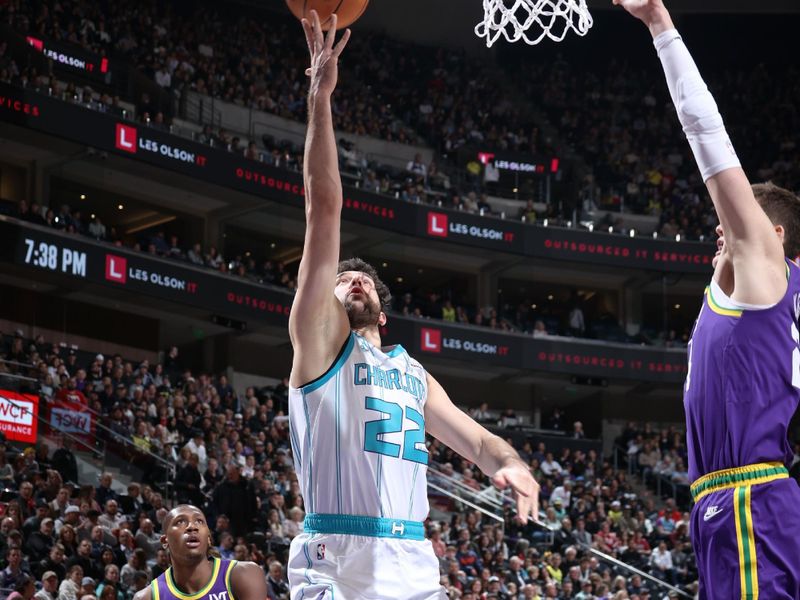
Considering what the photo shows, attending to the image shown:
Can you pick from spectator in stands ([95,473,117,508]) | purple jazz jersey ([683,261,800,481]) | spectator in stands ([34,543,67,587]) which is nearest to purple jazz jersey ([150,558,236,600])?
purple jazz jersey ([683,261,800,481])

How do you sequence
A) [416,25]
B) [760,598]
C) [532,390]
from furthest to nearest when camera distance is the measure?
[416,25]
[532,390]
[760,598]

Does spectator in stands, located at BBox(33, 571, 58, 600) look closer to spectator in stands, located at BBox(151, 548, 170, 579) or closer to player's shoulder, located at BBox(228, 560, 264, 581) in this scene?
spectator in stands, located at BBox(151, 548, 170, 579)

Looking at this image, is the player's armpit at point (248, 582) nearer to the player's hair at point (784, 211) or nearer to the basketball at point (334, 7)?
the basketball at point (334, 7)

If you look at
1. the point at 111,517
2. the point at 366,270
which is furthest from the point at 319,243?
the point at 111,517

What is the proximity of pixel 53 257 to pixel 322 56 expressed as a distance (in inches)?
781

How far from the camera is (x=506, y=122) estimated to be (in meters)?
34.9

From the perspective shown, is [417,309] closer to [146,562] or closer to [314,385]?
[146,562]

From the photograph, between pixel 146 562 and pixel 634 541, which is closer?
pixel 146 562

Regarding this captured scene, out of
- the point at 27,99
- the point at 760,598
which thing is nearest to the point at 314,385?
the point at 760,598

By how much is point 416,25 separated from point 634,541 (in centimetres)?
2156

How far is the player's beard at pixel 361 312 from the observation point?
4.41 meters

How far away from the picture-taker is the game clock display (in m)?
22.3

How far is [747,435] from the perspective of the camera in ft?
11.6

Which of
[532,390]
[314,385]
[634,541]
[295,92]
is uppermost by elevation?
[295,92]
